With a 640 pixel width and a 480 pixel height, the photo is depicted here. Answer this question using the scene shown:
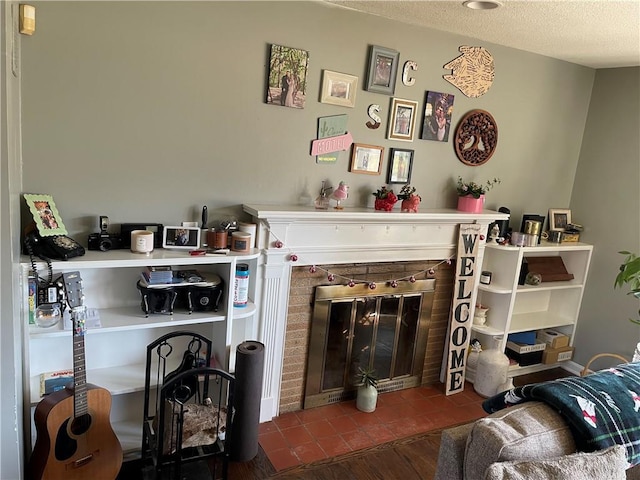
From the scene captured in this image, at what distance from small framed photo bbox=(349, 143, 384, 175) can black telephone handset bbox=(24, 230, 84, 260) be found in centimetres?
154

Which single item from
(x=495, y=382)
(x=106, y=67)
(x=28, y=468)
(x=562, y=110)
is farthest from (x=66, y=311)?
(x=562, y=110)

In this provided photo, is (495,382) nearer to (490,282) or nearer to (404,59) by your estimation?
(490,282)

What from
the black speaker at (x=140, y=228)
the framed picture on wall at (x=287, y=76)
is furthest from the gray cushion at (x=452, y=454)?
the framed picture on wall at (x=287, y=76)

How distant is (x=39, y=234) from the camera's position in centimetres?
195

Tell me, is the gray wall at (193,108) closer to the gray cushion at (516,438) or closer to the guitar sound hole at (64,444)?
the guitar sound hole at (64,444)

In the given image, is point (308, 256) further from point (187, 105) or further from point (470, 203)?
point (470, 203)

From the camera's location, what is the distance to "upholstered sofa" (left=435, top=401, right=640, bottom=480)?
4.49 ft

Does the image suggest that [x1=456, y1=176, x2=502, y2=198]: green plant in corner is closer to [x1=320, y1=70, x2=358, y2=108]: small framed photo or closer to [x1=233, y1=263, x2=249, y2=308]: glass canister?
[x1=320, y1=70, x2=358, y2=108]: small framed photo

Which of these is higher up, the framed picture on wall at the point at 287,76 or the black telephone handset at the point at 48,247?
the framed picture on wall at the point at 287,76

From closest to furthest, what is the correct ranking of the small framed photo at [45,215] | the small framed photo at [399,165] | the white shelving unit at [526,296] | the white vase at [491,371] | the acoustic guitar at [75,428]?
the acoustic guitar at [75,428], the small framed photo at [45,215], the small framed photo at [399,165], the white vase at [491,371], the white shelving unit at [526,296]

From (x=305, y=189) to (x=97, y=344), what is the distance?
1.33 metres

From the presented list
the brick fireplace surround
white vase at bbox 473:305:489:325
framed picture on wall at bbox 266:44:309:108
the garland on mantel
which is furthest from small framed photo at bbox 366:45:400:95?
white vase at bbox 473:305:489:325

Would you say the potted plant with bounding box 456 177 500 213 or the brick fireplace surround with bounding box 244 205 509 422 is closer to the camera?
the brick fireplace surround with bounding box 244 205 509 422

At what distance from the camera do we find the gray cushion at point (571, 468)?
1.32 m
